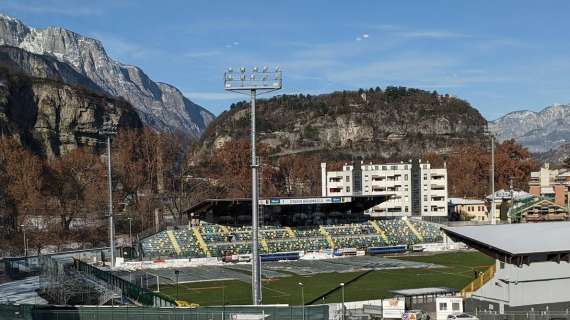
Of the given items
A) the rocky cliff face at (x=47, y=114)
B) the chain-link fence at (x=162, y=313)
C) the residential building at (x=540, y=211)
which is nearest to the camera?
the chain-link fence at (x=162, y=313)

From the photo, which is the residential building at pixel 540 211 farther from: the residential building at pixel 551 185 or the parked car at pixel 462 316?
the parked car at pixel 462 316

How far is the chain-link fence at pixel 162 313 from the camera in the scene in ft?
94.4

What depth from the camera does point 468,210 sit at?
11700 centimetres

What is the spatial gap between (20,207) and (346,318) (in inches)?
2965

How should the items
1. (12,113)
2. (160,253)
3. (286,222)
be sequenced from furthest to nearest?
(12,113) → (286,222) → (160,253)

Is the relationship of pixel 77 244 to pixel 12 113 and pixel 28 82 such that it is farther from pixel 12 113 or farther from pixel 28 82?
pixel 28 82

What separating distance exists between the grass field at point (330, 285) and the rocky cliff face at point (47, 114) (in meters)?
93.4

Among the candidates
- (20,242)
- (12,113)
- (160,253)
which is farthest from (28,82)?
(160,253)

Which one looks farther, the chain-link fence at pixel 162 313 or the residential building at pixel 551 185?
the residential building at pixel 551 185

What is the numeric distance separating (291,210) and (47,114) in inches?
3399

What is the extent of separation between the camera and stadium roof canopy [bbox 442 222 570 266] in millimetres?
34469

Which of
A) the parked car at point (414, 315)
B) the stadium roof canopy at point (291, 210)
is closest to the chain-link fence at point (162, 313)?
the parked car at point (414, 315)

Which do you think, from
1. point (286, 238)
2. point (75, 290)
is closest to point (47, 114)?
point (286, 238)

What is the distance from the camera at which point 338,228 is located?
3339 inches
